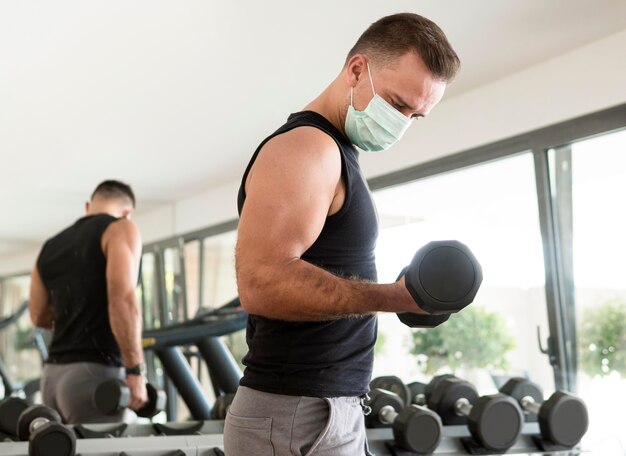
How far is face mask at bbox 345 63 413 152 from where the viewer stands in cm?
143

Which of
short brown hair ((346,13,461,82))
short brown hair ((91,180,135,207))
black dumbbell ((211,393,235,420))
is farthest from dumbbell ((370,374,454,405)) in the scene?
short brown hair ((346,13,461,82))

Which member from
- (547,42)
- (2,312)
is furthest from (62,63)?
(2,312)

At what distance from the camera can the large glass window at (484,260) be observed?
4562mm

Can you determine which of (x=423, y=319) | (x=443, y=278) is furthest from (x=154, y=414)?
(x=443, y=278)

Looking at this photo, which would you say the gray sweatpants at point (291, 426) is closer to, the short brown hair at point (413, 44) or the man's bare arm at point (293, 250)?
the man's bare arm at point (293, 250)

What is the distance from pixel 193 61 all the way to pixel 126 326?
A: 171 centimetres

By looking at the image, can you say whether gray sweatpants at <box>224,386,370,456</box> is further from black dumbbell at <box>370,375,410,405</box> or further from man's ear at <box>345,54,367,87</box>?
black dumbbell at <box>370,375,410,405</box>

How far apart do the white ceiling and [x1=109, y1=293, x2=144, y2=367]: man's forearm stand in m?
1.28

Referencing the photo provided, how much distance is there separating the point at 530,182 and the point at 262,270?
3.52m

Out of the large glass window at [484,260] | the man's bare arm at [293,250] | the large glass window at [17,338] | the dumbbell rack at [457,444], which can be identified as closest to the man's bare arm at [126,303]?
the dumbbell rack at [457,444]

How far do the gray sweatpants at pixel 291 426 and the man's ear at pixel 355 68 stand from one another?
0.54 m

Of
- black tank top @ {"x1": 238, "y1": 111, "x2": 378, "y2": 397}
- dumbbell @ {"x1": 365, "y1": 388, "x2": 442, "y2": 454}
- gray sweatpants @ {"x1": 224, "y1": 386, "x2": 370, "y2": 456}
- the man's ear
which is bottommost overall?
dumbbell @ {"x1": 365, "y1": 388, "x2": 442, "y2": 454}

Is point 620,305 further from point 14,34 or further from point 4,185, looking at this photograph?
point 4,185

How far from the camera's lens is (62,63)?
14.1ft
